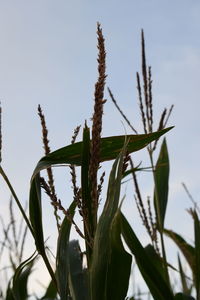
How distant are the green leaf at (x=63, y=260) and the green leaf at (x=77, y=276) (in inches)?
1.9

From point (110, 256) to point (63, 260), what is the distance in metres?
0.14

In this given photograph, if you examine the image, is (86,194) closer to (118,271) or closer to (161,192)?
(118,271)

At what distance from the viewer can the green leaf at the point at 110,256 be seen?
2.88ft

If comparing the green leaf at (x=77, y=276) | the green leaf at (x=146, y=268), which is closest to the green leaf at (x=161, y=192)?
the green leaf at (x=146, y=268)

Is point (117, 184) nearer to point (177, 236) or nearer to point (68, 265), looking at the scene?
point (68, 265)

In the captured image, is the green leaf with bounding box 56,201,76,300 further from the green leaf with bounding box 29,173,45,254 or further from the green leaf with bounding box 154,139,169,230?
the green leaf with bounding box 154,139,169,230

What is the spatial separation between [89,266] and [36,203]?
0.18 meters

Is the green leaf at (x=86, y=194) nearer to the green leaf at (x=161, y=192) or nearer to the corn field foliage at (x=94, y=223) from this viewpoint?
the corn field foliage at (x=94, y=223)

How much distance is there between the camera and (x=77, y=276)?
1.07 m

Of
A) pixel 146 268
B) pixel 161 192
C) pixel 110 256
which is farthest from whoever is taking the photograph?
pixel 161 192

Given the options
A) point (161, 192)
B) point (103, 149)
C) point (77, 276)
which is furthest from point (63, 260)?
point (161, 192)

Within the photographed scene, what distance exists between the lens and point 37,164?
1039 mm

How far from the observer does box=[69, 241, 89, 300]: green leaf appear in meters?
1.03

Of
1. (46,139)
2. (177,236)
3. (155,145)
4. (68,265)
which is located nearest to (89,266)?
(68,265)
